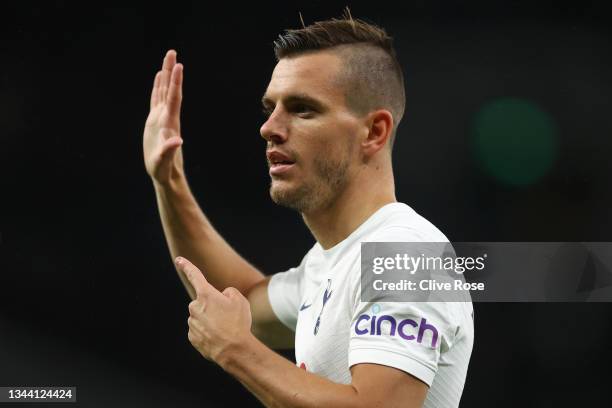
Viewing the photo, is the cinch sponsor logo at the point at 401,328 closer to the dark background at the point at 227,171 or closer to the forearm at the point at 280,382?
the forearm at the point at 280,382

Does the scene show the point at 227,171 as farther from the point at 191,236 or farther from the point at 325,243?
the point at 325,243

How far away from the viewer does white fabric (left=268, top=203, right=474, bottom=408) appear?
1.92 metres

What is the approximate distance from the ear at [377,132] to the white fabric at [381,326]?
0.68ft

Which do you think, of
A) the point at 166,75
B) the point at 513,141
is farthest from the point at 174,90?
the point at 513,141

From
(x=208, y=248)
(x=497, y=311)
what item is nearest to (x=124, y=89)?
(x=208, y=248)

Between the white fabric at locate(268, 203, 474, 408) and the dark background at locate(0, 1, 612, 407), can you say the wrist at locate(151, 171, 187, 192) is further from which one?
the dark background at locate(0, 1, 612, 407)

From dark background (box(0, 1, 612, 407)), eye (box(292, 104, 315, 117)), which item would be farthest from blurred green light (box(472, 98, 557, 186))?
eye (box(292, 104, 315, 117))

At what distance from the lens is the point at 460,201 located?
15.3ft

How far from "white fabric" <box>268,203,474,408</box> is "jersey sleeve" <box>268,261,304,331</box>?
398mm

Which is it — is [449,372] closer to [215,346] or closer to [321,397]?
[321,397]

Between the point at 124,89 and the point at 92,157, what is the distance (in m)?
0.47

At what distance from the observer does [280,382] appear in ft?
6.18

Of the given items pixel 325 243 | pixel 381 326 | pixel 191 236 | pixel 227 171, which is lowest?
pixel 381 326

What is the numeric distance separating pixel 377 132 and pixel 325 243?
398 mm
